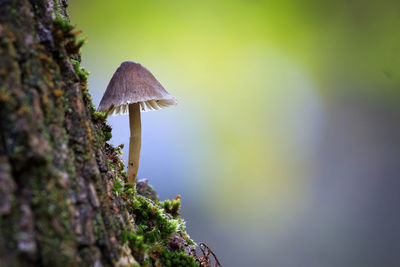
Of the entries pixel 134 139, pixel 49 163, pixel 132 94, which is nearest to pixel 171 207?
pixel 134 139

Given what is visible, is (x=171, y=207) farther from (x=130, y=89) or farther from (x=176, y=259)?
(x=130, y=89)

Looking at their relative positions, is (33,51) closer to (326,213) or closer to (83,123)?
(83,123)

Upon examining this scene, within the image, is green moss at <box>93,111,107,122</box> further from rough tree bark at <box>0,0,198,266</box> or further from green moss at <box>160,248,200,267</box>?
green moss at <box>160,248,200,267</box>

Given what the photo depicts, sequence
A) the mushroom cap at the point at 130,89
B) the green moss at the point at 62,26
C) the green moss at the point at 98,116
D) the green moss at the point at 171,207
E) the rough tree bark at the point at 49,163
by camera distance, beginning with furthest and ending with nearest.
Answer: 1. the green moss at the point at 171,207
2. the mushroom cap at the point at 130,89
3. the green moss at the point at 98,116
4. the green moss at the point at 62,26
5. the rough tree bark at the point at 49,163

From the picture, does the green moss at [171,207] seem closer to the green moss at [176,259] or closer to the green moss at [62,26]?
the green moss at [176,259]

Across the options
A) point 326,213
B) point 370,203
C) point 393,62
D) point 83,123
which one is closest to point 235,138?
point 326,213

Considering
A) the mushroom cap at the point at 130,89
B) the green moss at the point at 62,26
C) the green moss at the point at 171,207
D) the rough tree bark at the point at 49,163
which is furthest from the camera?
the green moss at the point at 171,207

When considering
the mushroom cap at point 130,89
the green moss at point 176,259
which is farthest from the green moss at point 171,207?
the mushroom cap at point 130,89
